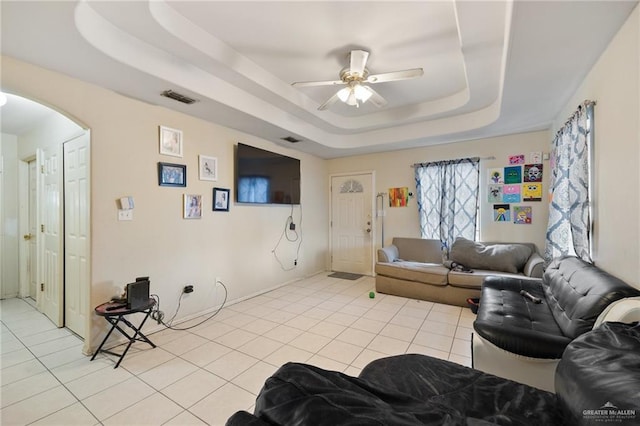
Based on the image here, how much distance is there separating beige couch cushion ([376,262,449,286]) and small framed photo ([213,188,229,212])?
2.42 meters

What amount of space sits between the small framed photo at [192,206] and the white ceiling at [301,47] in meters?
0.99

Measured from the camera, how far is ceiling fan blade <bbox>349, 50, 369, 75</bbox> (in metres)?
2.40

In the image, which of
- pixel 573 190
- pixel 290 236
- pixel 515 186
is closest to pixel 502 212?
pixel 515 186

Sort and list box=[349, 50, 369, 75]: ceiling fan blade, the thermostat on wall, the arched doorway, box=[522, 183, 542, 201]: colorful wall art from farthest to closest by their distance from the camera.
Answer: box=[522, 183, 542, 201]: colorful wall art < the arched doorway < the thermostat on wall < box=[349, 50, 369, 75]: ceiling fan blade

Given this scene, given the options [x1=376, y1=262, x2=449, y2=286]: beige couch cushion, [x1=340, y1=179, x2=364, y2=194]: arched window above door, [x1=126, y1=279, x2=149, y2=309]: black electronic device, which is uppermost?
[x1=340, y1=179, x2=364, y2=194]: arched window above door

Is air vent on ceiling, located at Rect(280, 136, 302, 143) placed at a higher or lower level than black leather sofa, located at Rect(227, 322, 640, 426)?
higher

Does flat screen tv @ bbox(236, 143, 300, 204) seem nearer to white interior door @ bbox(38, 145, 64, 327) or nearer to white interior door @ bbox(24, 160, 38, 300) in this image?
white interior door @ bbox(38, 145, 64, 327)

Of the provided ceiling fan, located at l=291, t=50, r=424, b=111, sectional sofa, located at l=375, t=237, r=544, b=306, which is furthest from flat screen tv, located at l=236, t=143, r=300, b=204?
sectional sofa, located at l=375, t=237, r=544, b=306

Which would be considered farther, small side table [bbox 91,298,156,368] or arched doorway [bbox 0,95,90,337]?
arched doorway [bbox 0,95,90,337]

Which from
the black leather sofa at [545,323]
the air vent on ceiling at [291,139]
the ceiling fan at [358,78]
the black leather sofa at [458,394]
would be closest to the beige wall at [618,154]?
the black leather sofa at [545,323]

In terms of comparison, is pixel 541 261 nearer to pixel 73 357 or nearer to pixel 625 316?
pixel 625 316

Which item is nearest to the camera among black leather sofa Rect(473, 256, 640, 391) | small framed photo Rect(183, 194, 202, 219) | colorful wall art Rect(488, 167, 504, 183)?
black leather sofa Rect(473, 256, 640, 391)

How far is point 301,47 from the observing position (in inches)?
95.3

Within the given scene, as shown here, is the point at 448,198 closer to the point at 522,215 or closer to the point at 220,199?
the point at 522,215
